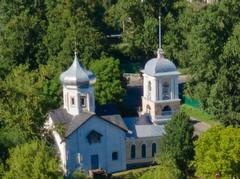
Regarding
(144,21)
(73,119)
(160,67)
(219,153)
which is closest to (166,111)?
(160,67)

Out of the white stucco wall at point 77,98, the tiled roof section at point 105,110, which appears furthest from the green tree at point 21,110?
the tiled roof section at point 105,110

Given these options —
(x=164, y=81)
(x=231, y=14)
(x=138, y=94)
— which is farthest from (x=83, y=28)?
(x=164, y=81)

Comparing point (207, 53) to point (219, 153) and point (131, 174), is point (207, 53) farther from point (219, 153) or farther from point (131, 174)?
point (219, 153)

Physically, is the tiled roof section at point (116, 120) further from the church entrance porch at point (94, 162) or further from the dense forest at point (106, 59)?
the dense forest at point (106, 59)

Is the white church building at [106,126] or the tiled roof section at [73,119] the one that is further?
the white church building at [106,126]

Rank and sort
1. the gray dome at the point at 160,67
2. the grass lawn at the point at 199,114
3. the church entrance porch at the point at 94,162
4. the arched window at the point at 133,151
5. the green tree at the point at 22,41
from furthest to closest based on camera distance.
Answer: the green tree at the point at 22,41 → the grass lawn at the point at 199,114 → the gray dome at the point at 160,67 → the arched window at the point at 133,151 → the church entrance porch at the point at 94,162

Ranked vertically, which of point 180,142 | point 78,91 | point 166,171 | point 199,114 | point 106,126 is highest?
point 78,91

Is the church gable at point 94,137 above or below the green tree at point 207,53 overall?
below

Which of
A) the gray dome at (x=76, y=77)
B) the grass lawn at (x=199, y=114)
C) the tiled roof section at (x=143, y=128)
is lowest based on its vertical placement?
the grass lawn at (x=199, y=114)
